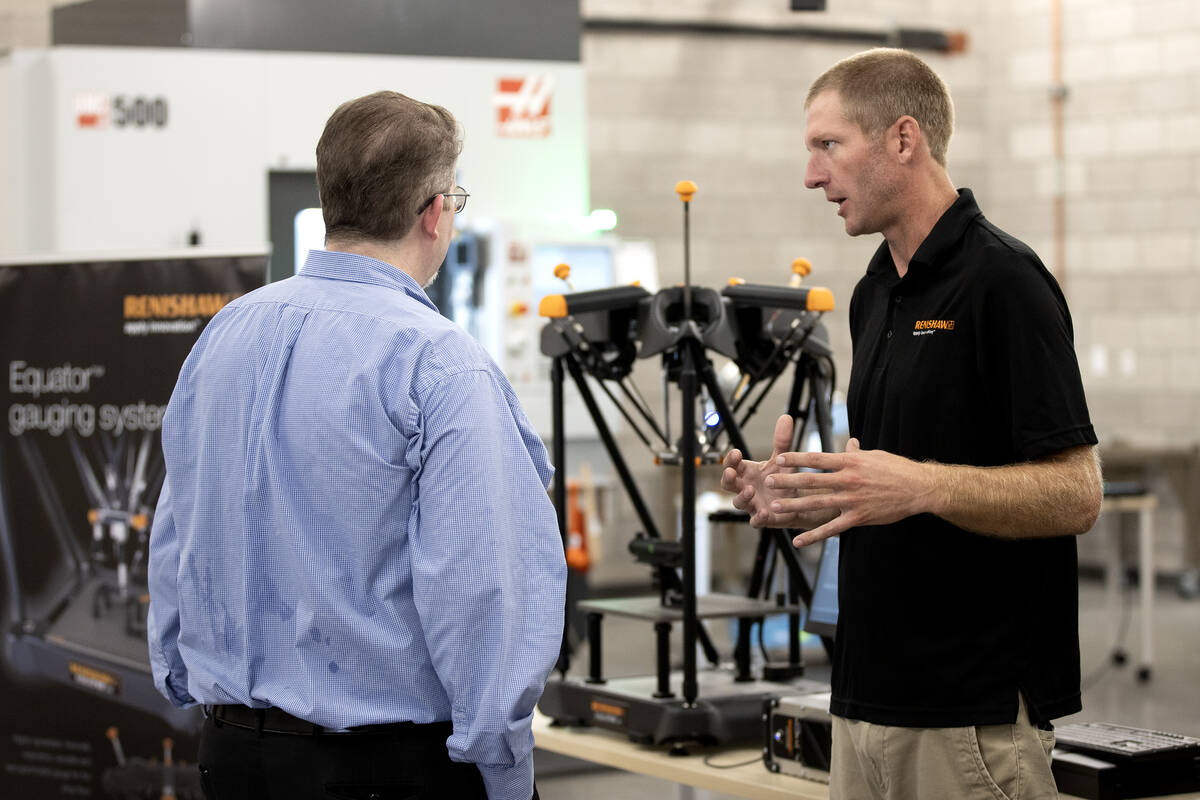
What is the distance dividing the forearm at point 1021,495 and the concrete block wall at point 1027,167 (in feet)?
20.7

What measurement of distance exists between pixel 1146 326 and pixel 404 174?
765cm

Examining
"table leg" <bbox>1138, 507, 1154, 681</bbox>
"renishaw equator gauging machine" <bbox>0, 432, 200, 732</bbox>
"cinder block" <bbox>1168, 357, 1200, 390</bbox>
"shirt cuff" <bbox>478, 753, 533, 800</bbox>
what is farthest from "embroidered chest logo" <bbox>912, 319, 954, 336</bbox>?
"cinder block" <bbox>1168, 357, 1200, 390</bbox>

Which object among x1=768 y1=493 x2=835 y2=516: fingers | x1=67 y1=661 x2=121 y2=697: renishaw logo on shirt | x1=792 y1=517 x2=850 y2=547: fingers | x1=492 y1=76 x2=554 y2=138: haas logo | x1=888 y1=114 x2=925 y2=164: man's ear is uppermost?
x1=492 y1=76 x2=554 y2=138: haas logo

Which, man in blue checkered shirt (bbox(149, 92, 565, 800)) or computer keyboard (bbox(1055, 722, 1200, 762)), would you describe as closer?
man in blue checkered shirt (bbox(149, 92, 565, 800))

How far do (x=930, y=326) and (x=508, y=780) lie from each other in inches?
27.9

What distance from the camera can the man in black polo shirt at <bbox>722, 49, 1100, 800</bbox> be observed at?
57.1 inches

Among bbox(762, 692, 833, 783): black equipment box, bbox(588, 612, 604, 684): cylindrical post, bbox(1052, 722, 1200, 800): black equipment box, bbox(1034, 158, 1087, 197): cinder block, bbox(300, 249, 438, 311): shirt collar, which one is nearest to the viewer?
bbox(300, 249, 438, 311): shirt collar

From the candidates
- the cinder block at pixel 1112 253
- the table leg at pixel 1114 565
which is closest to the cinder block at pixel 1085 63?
the cinder block at pixel 1112 253

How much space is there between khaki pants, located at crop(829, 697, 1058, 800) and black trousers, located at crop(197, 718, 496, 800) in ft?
1.67

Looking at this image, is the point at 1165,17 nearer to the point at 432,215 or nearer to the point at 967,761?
the point at 967,761

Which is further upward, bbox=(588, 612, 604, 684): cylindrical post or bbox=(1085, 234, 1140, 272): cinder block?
bbox=(1085, 234, 1140, 272): cinder block

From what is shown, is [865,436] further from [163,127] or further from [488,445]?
[163,127]

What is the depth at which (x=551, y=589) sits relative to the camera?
56.4 inches

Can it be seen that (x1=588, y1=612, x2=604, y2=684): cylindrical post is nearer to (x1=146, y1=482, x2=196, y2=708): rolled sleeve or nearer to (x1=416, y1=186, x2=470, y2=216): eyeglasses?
(x1=146, y1=482, x2=196, y2=708): rolled sleeve
